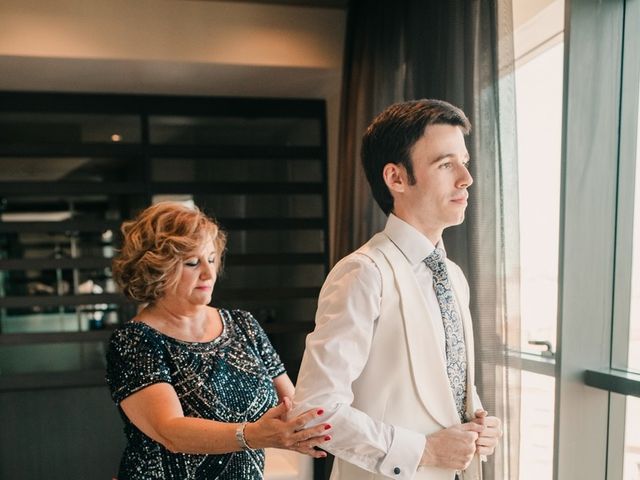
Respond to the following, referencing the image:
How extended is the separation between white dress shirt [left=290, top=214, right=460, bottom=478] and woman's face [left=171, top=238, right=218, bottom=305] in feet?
1.80

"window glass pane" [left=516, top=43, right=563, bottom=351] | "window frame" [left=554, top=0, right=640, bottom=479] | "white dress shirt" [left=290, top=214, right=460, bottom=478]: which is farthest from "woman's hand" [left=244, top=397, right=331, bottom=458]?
"window glass pane" [left=516, top=43, right=563, bottom=351]

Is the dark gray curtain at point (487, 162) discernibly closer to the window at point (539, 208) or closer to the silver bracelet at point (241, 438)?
the window at point (539, 208)

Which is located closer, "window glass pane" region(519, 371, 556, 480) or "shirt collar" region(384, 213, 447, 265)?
"shirt collar" region(384, 213, 447, 265)

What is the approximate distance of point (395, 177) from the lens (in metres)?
1.48

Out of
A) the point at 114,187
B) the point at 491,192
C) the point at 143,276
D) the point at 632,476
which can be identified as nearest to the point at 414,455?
the point at 143,276

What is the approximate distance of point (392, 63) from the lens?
126 inches

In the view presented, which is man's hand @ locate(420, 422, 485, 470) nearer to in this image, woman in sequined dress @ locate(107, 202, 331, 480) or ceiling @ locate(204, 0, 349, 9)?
woman in sequined dress @ locate(107, 202, 331, 480)

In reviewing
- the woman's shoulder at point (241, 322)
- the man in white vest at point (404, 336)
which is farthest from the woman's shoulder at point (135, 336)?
the man in white vest at point (404, 336)

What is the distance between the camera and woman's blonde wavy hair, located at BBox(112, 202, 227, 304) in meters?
1.82

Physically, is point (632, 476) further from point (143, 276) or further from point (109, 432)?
point (109, 432)

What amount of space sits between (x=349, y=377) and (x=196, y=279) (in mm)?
655

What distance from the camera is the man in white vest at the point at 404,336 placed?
133 centimetres

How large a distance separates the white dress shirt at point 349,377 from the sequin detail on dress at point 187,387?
1.59ft

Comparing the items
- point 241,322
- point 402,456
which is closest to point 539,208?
point 241,322
